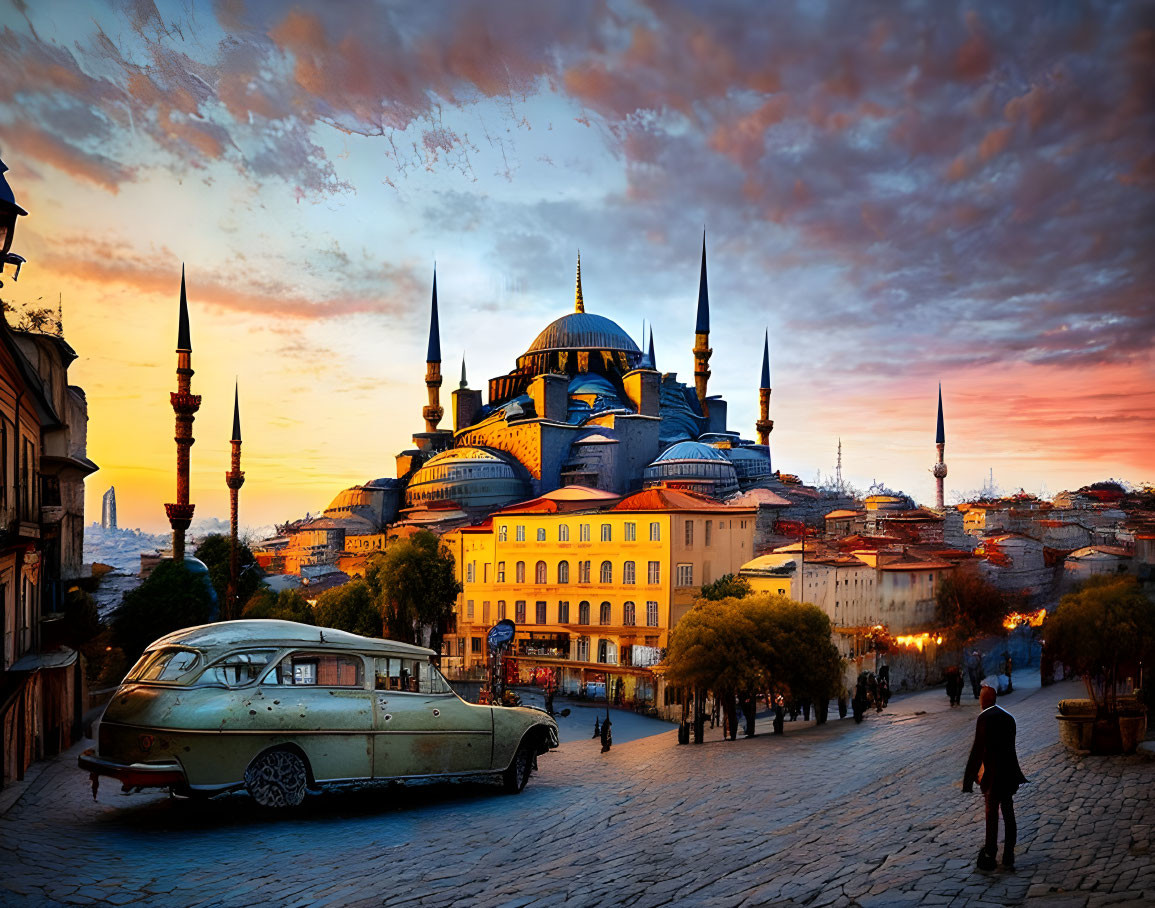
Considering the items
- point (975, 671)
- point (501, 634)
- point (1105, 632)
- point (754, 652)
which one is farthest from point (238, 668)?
point (975, 671)

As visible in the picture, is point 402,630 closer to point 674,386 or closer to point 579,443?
point 579,443

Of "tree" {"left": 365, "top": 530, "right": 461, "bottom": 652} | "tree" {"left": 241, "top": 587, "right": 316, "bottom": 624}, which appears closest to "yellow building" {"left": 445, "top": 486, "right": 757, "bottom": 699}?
"tree" {"left": 365, "top": 530, "right": 461, "bottom": 652}

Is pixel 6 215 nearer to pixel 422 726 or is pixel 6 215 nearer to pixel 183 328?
pixel 422 726

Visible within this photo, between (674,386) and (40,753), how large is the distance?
6242cm

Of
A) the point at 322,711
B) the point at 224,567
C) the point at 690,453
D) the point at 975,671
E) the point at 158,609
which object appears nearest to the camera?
the point at 322,711

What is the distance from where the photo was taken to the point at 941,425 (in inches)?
1820

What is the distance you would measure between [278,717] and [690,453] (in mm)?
47205

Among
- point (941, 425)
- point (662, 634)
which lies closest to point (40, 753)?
point (662, 634)

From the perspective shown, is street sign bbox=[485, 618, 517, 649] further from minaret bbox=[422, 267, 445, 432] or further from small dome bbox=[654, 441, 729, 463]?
minaret bbox=[422, 267, 445, 432]

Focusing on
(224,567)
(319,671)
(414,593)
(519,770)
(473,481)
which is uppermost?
(473,481)

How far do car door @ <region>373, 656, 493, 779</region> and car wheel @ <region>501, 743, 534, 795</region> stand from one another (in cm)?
→ 35

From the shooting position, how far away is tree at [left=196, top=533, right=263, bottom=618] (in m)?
36.1

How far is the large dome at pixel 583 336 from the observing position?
68787 millimetres

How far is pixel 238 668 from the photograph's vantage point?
22.6 ft
